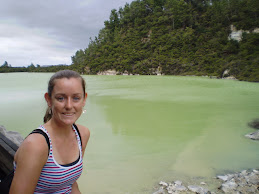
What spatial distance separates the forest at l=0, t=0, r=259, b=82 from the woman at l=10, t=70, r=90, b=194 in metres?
23.0

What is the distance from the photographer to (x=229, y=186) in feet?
8.26

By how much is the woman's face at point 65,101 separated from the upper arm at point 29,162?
17 cm

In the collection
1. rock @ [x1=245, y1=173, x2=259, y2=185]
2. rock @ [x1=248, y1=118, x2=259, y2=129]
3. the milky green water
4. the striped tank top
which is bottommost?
the milky green water

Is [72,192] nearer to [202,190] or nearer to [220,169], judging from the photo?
[202,190]

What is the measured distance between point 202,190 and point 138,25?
49.8 metres

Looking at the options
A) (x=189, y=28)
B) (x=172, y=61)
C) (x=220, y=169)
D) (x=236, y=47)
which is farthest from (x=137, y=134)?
(x=189, y=28)

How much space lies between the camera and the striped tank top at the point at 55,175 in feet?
3.46

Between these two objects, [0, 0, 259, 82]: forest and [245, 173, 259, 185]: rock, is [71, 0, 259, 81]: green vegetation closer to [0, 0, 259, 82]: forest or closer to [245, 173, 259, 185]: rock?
[0, 0, 259, 82]: forest

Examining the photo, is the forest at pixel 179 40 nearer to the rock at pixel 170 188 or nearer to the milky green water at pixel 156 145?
the milky green water at pixel 156 145

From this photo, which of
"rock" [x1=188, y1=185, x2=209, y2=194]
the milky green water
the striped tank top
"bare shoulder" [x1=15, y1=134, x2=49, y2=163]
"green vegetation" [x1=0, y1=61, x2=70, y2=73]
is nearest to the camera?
"bare shoulder" [x1=15, y1=134, x2=49, y2=163]

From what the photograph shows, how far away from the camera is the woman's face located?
3.76 ft

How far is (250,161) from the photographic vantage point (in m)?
3.42

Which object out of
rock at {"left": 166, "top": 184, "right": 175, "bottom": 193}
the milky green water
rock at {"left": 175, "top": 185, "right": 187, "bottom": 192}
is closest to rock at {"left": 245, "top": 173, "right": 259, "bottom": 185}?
A: the milky green water

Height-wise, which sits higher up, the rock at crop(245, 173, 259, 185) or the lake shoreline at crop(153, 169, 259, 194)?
the rock at crop(245, 173, 259, 185)
